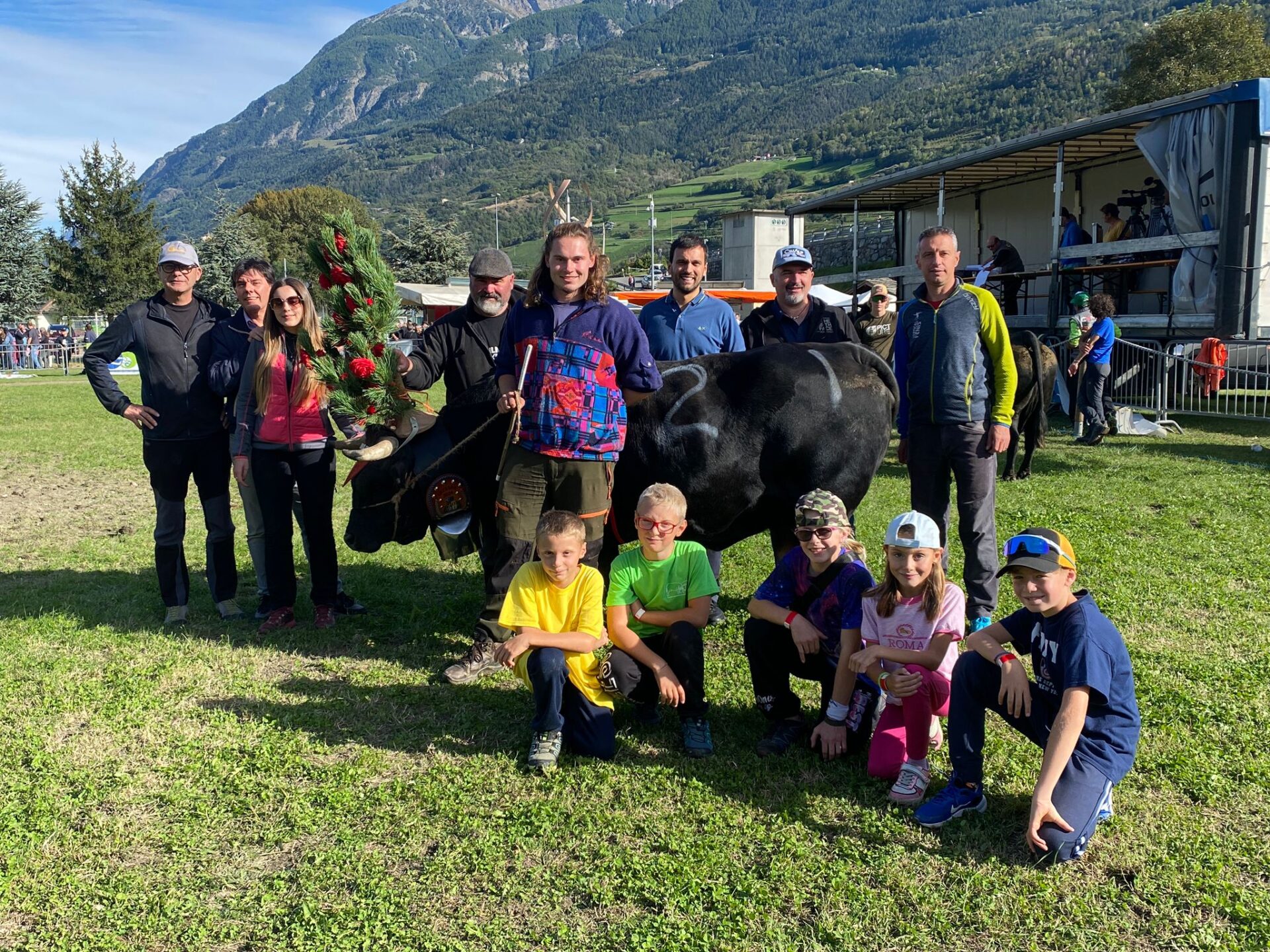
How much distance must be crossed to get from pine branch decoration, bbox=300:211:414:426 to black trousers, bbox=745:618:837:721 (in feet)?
7.72

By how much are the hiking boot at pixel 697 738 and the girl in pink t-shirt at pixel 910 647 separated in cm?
67

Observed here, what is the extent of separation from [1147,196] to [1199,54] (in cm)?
2614

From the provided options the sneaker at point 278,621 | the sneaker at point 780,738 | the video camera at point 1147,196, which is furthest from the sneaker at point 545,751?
the video camera at point 1147,196

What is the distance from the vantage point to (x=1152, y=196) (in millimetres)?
17062

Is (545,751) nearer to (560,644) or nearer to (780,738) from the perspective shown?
(560,644)

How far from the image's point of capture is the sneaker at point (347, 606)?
584 centimetres

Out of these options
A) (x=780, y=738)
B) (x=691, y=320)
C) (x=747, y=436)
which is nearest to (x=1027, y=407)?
(x=691, y=320)

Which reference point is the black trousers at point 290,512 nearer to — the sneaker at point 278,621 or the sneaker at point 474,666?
the sneaker at point 278,621

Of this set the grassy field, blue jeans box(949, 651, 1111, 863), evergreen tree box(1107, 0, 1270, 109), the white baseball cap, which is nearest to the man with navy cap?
the grassy field

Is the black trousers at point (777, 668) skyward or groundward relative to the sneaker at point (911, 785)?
skyward

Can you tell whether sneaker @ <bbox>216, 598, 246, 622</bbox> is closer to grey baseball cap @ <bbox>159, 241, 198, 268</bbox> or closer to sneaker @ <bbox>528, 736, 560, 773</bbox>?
grey baseball cap @ <bbox>159, 241, 198, 268</bbox>

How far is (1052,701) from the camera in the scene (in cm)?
318

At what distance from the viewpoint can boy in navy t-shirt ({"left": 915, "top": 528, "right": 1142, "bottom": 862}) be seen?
2.96 metres

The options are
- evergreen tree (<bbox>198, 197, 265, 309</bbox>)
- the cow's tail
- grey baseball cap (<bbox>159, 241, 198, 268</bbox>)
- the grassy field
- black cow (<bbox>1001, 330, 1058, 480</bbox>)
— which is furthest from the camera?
evergreen tree (<bbox>198, 197, 265, 309</bbox>)
